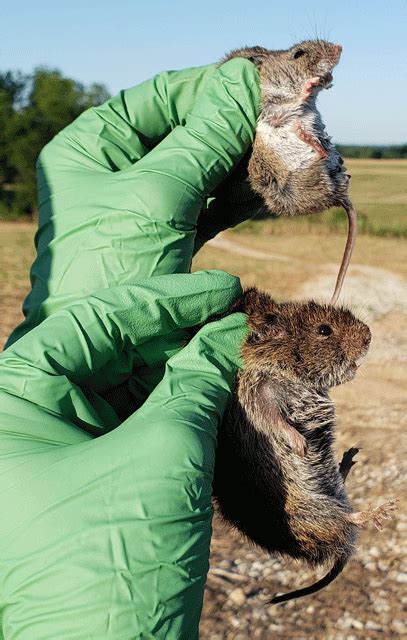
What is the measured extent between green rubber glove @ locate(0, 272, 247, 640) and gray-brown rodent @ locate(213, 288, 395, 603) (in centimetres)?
39

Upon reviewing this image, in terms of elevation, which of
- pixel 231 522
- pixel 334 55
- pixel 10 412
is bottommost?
pixel 231 522

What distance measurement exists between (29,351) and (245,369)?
0.90 metres

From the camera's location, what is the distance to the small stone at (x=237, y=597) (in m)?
5.18

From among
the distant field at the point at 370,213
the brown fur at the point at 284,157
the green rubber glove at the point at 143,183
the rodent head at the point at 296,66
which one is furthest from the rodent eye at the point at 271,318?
the distant field at the point at 370,213

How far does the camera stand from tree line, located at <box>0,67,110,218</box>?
3875 cm

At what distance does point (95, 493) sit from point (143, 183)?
1.33 metres

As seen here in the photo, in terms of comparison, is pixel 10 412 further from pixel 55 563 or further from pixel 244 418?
pixel 244 418

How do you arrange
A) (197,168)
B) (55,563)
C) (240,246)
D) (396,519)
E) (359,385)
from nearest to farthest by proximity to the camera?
(55,563), (197,168), (396,519), (359,385), (240,246)

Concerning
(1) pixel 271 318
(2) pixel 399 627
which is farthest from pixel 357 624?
(1) pixel 271 318

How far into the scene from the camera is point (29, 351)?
2482 mm

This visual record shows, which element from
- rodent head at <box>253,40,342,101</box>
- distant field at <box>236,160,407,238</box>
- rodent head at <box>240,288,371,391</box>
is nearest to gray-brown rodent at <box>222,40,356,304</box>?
rodent head at <box>253,40,342,101</box>

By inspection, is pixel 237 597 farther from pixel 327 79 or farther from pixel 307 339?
pixel 327 79

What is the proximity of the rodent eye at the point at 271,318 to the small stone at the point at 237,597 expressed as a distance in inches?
107

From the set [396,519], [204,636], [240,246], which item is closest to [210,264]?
[240,246]
